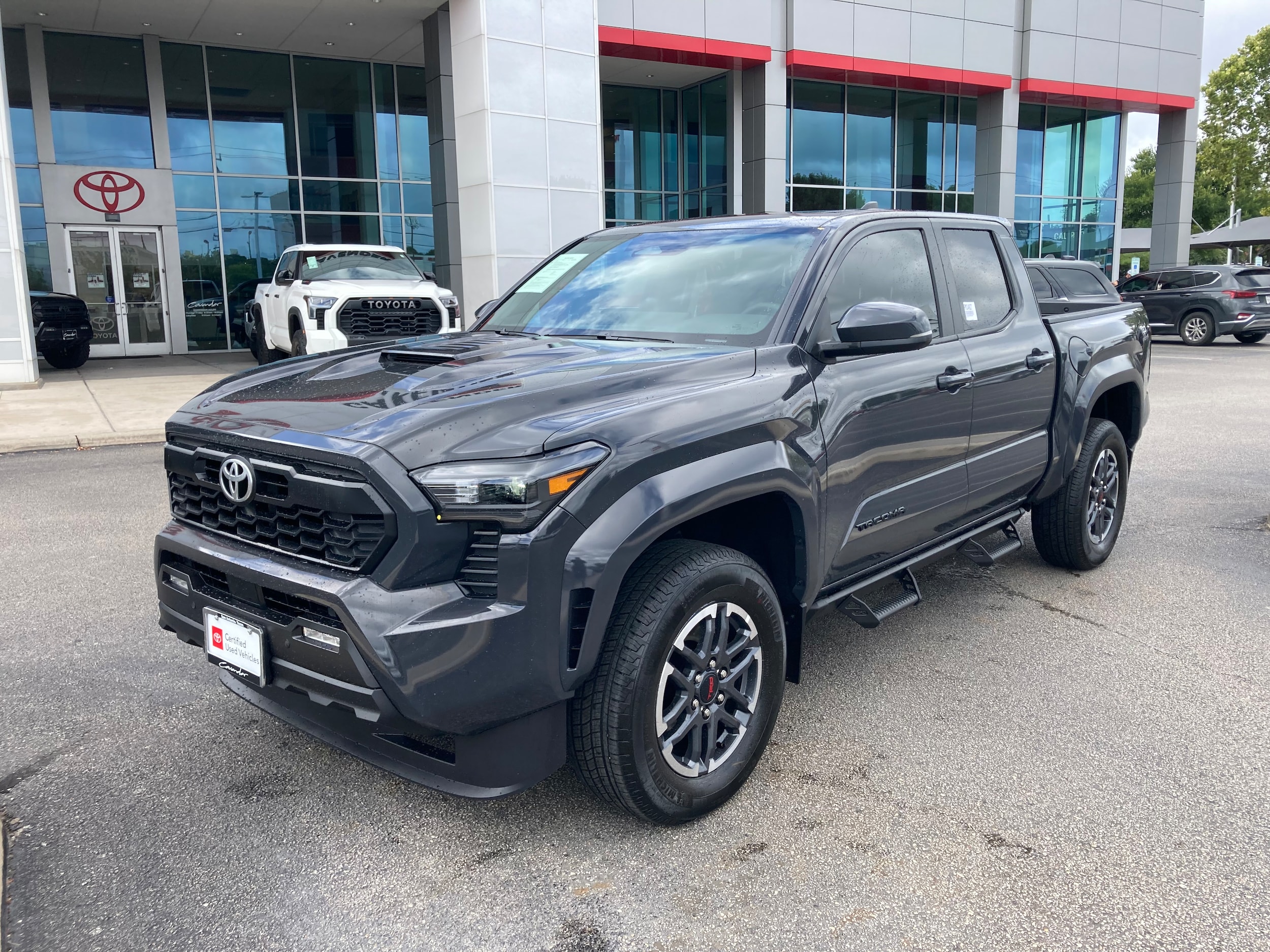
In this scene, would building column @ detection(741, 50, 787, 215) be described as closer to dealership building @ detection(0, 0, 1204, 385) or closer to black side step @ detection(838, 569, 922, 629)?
dealership building @ detection(0, 0, 1204, 385)

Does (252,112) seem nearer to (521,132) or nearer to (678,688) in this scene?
(521,132)

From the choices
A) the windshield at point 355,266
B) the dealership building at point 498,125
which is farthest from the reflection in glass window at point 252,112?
the windshield at point 355,266

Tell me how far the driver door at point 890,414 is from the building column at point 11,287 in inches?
582

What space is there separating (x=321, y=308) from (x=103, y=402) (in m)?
3.08

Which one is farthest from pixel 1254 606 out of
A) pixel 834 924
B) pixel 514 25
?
pixel 514 25

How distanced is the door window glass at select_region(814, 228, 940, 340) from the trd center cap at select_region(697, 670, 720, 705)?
127cm

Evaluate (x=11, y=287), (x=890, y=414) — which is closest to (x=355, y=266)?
(x=11, y=287)

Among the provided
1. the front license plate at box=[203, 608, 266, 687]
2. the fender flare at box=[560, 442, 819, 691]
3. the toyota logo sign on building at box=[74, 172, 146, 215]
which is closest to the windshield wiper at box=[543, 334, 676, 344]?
the fender flare at box=[560, 442, 819, 691]

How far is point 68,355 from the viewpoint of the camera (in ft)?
59.2

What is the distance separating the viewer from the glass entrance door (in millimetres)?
21438

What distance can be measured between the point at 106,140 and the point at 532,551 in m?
23.0

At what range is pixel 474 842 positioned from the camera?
2967 millimetres

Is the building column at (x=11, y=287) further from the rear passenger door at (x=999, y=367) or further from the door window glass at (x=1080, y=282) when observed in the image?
the rear passenger door at (x=999, y=367)

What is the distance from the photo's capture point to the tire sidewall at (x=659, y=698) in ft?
9.09
